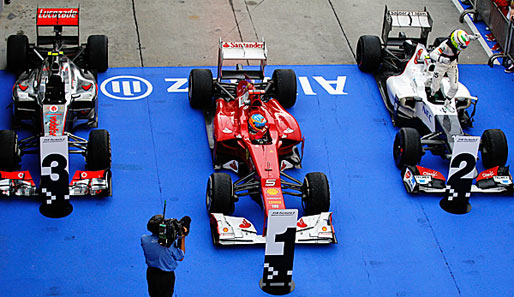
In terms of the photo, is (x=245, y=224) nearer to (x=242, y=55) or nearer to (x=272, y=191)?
(x=272, y=191)

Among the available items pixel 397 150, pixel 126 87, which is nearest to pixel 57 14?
pixel 126 87

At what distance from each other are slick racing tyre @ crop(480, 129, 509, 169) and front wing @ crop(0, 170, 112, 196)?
6.82 metres

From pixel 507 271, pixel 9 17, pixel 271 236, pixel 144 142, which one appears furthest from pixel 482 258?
pixel 9 17

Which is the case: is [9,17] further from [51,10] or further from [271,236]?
[271,236]

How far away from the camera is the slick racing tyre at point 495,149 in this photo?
49.9 feet

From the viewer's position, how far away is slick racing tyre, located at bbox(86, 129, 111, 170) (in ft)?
46.6

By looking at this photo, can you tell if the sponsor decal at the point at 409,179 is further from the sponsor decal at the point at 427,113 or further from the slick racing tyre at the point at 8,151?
the slick racing tyre at the point at 8,151

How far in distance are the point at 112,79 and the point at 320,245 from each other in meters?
6.54

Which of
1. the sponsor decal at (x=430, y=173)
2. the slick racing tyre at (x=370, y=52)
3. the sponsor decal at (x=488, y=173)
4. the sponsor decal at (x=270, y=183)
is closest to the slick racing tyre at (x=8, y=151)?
the sponsor decal at (x=270, y=183)

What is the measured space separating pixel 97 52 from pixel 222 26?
3.70m

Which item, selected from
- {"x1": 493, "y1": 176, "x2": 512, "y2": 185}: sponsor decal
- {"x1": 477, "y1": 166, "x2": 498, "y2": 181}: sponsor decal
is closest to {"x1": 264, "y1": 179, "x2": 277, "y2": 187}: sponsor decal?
{"x1": 477, "y1": 166, "x2": 498, "y2": 181}: sponsor decal

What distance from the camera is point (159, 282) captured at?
36.4 ft

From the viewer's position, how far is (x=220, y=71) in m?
16.6

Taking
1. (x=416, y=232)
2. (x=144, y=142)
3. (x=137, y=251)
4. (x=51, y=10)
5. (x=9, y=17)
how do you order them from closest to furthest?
(x=137, y=251) < (x=416, y=232) < (x=144, y=142) < (x=51, y=10) < (x=9, y=17)
